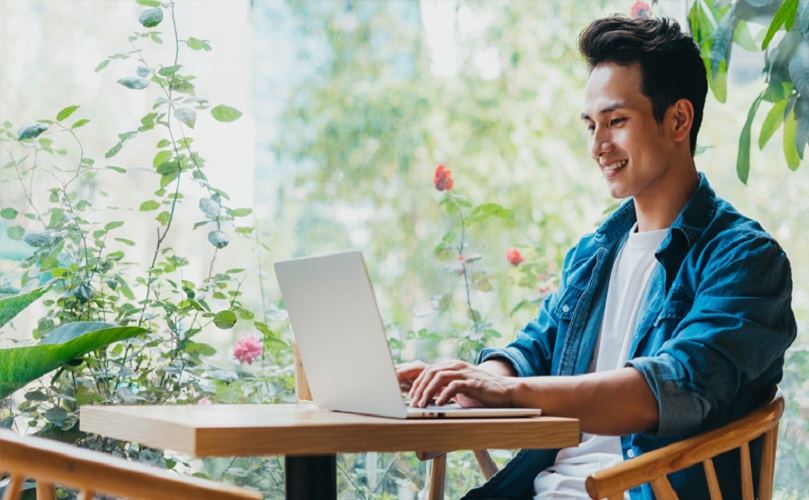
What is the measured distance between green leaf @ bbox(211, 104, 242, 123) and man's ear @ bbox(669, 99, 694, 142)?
113 cm

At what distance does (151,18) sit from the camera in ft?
7.88

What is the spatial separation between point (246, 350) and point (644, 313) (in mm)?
1153

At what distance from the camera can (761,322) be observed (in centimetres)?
164

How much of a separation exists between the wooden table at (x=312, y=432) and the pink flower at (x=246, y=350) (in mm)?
1101

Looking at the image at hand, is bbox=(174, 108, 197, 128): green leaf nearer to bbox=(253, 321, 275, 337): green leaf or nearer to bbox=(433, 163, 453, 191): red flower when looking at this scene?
bbox=(253, 321, 275, 337): green leaf

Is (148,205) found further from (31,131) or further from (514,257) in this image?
(514,257)

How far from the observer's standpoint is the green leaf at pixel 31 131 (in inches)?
91.8

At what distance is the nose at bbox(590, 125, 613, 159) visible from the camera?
1960mm

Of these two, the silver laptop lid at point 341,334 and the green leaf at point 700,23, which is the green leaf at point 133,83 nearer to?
the silver laptop lid at point 341,334

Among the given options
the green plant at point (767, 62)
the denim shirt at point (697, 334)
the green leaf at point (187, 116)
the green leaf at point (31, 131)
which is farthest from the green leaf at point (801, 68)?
the green leaf at point (31, 131)

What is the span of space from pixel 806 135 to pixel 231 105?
1543 mm

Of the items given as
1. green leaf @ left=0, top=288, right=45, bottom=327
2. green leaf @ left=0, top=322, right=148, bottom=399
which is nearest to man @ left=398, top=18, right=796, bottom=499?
green leaf @ left=0, top=322, right=148, bottom=399

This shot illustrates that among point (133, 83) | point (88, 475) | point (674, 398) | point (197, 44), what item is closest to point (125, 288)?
point (133, 83)

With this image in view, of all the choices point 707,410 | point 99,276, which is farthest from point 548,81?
point 707,410
